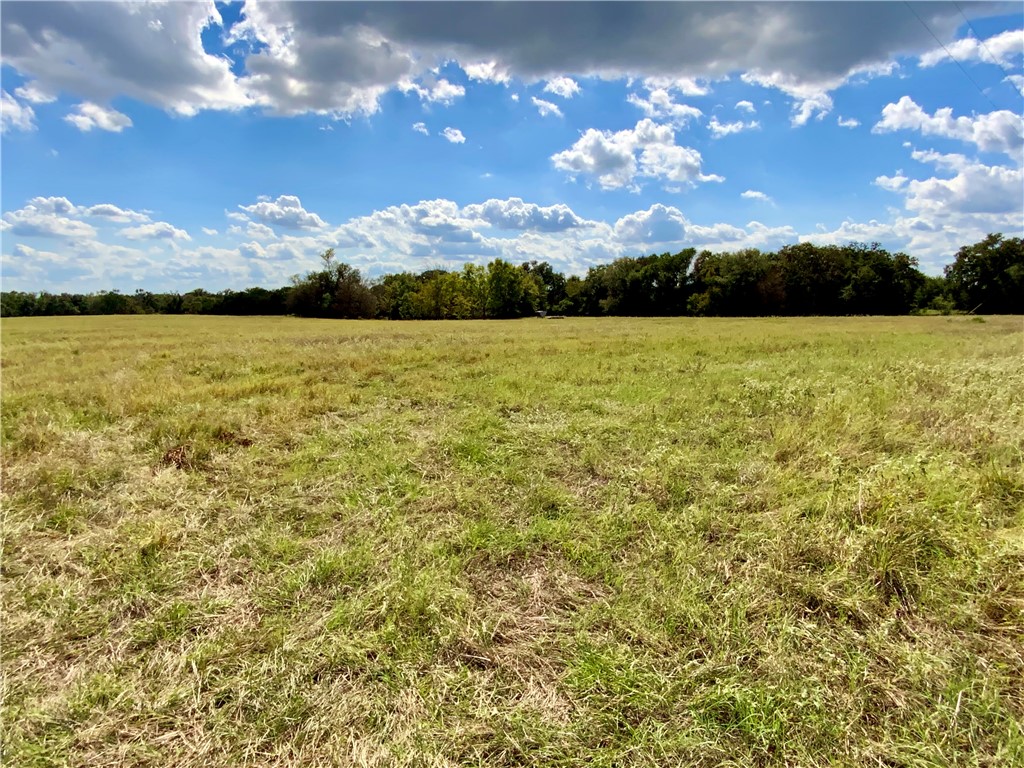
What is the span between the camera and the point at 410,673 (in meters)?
2.80

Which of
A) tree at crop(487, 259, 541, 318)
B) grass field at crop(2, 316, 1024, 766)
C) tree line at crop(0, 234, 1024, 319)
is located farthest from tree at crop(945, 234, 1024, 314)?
grass field at crop(2, 316, 1024, 766)

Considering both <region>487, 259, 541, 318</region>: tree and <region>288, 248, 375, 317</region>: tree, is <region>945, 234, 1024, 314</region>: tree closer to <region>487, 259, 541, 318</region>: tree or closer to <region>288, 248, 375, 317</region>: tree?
<region>487, 259, 541, 318</region>: tree

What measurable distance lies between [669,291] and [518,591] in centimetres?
7955

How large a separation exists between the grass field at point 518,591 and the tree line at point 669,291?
66610mm

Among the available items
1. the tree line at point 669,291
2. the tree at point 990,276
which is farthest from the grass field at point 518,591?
the tree at point 990,276

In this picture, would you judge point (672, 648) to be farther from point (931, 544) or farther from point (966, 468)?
point (966, 468)

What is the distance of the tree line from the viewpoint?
2500 inches

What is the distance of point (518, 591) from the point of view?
3568 mm

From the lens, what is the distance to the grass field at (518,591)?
2477mm

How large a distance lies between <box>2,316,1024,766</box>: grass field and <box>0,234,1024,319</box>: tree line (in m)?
66.6

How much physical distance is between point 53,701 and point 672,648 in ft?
11.8

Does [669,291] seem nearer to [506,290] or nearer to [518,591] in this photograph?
[506,290]

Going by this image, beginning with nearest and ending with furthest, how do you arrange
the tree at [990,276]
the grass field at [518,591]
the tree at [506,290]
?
1. the grass field at [518,591]
2. the tree at [990,276]
3. the tree at [506,290]

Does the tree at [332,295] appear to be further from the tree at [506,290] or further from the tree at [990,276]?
the tree at [990,276]
